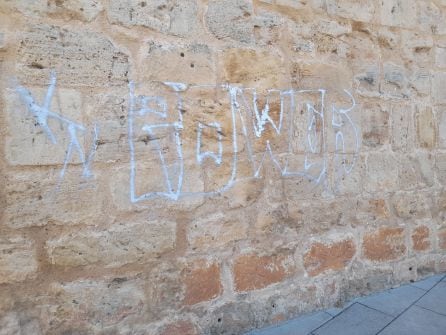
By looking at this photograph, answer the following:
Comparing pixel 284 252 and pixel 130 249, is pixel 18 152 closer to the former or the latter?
pixel 130 249

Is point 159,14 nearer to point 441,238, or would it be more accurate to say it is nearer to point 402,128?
point 402,128

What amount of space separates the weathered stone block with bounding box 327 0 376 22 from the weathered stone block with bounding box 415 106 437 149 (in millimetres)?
745

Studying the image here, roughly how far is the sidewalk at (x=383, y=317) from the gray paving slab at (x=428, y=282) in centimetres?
5

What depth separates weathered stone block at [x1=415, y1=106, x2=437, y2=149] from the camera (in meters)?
2.64

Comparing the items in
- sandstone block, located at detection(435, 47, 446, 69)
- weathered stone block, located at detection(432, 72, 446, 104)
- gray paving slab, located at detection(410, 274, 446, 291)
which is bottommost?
gray paving slab, located at detection(410, 274, 446, 291)

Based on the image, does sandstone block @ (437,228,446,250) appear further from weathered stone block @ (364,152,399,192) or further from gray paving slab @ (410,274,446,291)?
weathered stone block @ (364,152,399,192)

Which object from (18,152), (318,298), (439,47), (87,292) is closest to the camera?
(18,152)

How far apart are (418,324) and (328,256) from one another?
592 mm

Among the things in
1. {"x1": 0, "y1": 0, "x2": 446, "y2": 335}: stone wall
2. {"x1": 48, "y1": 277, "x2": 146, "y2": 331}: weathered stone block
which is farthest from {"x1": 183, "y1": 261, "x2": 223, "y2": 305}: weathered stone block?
{"x1": 48, "y1": 277, "x2": 146, "y2": 331}: weathered stone block

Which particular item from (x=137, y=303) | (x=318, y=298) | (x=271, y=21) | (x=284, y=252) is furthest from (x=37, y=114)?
(x=318, y=298)

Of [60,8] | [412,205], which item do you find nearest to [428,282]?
[412,205]

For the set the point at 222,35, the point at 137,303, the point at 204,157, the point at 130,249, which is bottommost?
the point at 137,303

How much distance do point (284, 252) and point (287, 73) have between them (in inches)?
40.0

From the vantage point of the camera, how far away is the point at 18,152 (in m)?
1.54
